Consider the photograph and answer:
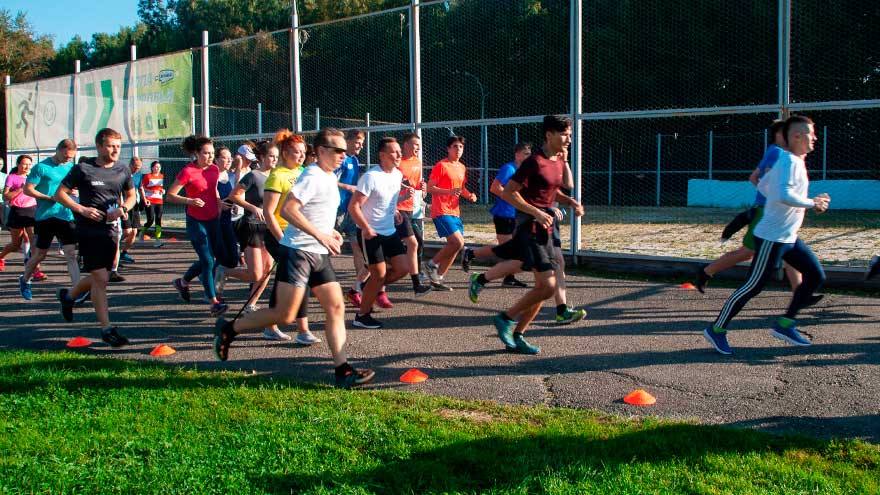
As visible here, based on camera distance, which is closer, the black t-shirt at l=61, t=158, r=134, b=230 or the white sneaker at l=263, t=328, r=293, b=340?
the black t-shirt at l=61, t=158, r=134, b=230

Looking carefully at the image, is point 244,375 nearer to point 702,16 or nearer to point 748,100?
point 702,16

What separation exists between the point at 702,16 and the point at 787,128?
46.6 ft

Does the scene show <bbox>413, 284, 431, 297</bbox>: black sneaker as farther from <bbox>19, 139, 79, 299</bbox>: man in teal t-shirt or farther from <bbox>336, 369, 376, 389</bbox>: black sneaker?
<bbox>336, 369, 376, 389</bbox>: black sneaker

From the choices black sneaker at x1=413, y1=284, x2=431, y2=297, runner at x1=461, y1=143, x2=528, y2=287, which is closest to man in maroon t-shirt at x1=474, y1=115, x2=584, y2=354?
runner at x1=461, y1=143, x2=528, y2=287

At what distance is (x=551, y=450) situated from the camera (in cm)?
428

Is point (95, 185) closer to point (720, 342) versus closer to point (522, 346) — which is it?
point (522, 346)

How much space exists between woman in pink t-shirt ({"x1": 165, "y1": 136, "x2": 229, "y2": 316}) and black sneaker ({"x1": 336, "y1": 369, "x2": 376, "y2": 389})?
331 centimetres

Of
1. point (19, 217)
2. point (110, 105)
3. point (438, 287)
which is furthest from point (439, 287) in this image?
point (110, 105)

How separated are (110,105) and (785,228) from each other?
17.8 metres

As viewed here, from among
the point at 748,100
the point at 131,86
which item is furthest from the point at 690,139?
the point at 131,86

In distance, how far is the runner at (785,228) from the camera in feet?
20.9

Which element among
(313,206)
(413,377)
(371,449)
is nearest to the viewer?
(371,449)

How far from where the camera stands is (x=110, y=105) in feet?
66.5

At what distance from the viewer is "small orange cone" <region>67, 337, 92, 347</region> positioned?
726 centimetres
